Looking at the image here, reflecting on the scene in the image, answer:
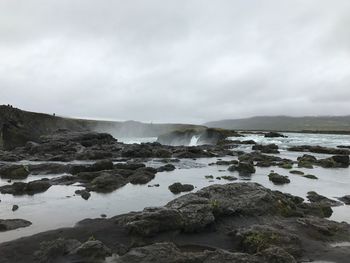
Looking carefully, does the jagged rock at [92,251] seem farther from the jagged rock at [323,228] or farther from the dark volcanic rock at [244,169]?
the dark volcanic rock at [244,169]

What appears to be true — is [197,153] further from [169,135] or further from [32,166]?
[169,135]

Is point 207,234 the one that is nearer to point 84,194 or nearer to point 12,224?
point 12,224

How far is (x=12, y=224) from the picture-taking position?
16.2 m

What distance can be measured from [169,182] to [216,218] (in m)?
13.9

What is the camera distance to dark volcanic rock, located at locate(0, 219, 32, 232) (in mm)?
15751

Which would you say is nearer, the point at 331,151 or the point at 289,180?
the point at 289,180

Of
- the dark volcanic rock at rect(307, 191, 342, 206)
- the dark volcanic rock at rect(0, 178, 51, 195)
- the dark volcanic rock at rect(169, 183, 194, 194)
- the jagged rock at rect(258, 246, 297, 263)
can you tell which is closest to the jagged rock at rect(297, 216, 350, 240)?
the jagged rock at rect(258, 246, 297, 263)

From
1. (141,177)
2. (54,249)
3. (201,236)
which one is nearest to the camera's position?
(54,249)

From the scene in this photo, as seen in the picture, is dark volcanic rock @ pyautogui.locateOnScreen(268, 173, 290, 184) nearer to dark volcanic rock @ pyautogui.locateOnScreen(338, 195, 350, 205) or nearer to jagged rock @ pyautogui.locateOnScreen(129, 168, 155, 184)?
dark volcanic rock @ pyautogui.locateOnScreen(338, 195, 350, 205)

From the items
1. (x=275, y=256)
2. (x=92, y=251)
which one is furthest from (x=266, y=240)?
(x=92, y=251)

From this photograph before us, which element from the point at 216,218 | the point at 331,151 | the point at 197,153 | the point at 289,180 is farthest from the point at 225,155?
the point at 216,218

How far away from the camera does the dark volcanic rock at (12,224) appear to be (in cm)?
1575

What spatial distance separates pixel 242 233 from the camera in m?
14.4

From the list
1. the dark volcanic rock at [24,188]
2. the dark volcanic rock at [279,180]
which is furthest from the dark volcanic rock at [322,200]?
the dark volcanic rock at [24,188]
